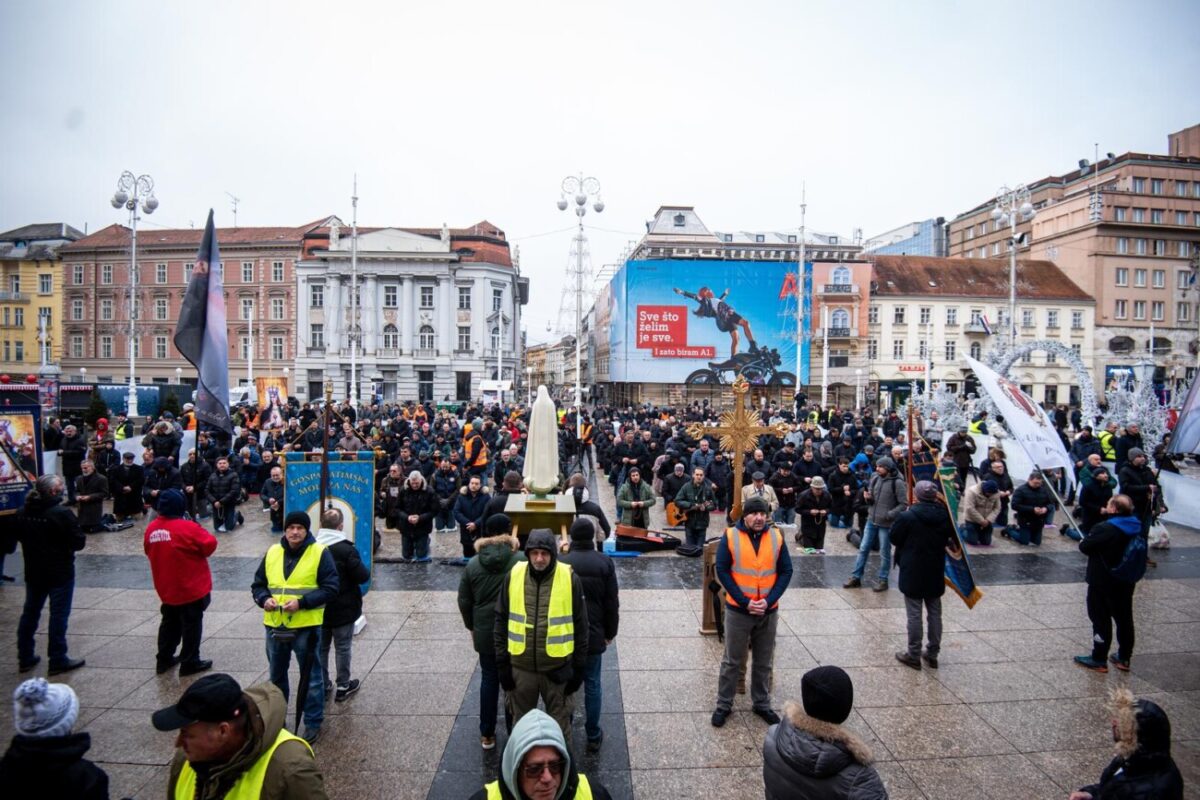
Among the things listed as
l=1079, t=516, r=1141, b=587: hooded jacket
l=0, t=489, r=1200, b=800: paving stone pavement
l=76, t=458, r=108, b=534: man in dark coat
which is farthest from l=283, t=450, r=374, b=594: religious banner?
l=1079, t=516, r=1141, b=587: hooded jacket

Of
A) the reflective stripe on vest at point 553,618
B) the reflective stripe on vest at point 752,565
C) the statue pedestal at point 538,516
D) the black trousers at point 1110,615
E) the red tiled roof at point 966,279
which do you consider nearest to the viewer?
the reflective stripe on vest at point 553,618

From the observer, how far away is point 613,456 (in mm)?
15203

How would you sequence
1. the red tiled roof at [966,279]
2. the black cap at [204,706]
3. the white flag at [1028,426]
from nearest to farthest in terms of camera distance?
1. the black cap at [204,706]
2. the white flag at [1028,426]
3. the red tiled roof at [966,279]

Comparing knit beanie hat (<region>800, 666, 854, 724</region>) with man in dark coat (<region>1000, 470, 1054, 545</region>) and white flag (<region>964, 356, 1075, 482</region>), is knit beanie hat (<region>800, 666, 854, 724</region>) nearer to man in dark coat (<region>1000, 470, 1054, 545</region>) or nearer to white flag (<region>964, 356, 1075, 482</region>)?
white flag (<region>964, 356, 1075, 482</region>)

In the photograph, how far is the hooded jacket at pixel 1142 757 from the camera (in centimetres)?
264

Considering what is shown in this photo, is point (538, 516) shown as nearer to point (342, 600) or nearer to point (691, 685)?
point (691, 685)

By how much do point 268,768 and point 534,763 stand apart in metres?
1.07

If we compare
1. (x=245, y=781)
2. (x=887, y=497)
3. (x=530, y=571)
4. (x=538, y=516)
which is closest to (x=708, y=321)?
(x=887, y=497)

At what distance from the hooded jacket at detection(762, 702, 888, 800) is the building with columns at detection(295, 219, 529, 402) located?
4918 cm

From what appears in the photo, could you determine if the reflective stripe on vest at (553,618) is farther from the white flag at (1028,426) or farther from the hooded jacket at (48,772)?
the white flag at (1028,426)

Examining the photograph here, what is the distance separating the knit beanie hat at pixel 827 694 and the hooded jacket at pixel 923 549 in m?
3.71

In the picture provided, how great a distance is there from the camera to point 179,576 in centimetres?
547

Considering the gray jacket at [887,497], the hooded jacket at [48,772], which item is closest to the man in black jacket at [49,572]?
the hooded jacket at [48,772]

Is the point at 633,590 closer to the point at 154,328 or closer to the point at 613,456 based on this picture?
the point at 613,456
